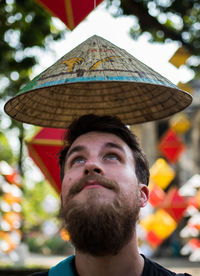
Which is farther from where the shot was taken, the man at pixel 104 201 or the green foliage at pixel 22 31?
the green foliage at pixel 22 31

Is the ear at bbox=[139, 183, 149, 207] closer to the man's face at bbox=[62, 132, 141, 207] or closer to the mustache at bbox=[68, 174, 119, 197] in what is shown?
the man's face at bbox=[62, 132, 141, 207]

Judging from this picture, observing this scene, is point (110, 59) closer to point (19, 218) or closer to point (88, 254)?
point (88, 254)

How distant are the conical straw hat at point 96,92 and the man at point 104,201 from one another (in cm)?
29

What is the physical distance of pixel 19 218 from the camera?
12.4m

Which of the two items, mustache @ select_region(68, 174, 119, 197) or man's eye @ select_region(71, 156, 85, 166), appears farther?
man's eye @ select_region(71, 156, 85, 166)

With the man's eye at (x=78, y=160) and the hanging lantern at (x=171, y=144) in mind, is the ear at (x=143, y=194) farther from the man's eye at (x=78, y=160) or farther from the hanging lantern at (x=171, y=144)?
the hanging lantern at (x=171, y=144)

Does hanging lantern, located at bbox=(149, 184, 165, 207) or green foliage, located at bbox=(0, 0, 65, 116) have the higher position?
green foliage, located at bbox=(0, 0, 65, 116)

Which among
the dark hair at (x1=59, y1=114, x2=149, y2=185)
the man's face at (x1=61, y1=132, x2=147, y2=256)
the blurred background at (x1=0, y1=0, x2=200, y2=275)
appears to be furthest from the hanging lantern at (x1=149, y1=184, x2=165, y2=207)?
the man's face at (x1=61, y1=132, x2=147, y2=256)

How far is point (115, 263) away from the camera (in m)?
2.04

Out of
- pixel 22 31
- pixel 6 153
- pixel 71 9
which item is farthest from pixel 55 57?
pixel 6 153

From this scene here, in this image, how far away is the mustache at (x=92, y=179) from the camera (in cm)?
201

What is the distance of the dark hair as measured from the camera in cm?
237

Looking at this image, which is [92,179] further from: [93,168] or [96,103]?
[96,103]

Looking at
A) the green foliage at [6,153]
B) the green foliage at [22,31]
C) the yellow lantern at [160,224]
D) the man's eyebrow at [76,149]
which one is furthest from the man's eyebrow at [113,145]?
the green foliage at [6,153]
